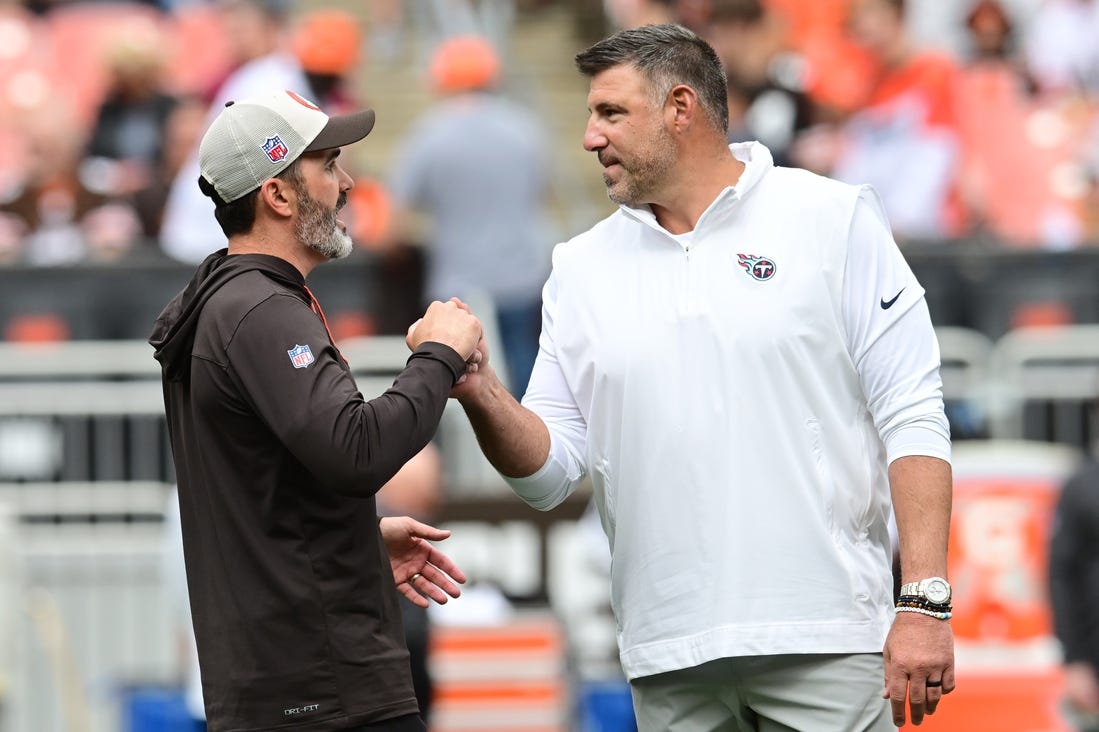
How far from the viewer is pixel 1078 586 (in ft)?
28.3

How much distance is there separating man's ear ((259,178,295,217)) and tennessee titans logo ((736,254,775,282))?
107 cm

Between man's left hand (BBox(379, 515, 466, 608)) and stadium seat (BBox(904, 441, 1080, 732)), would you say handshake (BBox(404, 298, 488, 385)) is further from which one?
stadium seat (BBox(904, 441, 1080, 732))

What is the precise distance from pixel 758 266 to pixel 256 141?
121 cm

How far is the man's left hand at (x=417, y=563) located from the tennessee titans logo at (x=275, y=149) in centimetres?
95

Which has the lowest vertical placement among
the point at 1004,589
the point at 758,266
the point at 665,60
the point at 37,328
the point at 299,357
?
the point at 1004,589

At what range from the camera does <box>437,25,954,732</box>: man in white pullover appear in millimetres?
4672

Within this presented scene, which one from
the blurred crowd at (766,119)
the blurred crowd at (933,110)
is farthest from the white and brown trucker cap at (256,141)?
the blurred crowd at (933,110)

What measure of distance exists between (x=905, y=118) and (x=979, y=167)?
0.93 meters

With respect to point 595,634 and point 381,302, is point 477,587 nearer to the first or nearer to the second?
point 595,634

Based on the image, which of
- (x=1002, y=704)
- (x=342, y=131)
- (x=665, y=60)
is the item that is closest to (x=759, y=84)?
(x=1002, y=704)

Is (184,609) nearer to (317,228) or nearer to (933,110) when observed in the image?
(317,228)

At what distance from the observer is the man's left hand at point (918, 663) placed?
4477 mm

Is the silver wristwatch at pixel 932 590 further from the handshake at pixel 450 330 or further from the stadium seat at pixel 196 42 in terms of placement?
the stadium seat at pixel 196 42

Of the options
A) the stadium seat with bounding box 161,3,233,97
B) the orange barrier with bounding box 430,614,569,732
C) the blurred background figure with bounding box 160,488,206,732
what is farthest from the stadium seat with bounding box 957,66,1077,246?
the blurred background figure with bounding box 160,488,206,732
